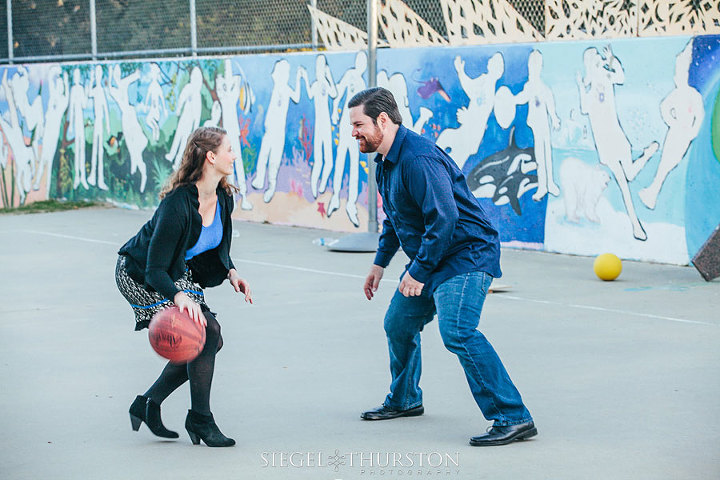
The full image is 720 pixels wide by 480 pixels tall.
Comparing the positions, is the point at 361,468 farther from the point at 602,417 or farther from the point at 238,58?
the point at 238,58

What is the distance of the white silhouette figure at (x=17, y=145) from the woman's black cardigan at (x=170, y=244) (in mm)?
16458

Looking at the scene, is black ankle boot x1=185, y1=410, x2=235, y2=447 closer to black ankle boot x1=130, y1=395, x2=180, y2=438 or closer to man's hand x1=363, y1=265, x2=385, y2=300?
black ankle boot x1=130, y1=395, x2=180, y2=438

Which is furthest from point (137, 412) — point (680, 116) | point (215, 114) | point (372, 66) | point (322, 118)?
point (215, 114)

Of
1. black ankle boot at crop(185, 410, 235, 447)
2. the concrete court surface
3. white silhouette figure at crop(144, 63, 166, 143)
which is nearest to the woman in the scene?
black ankle boot at crop(185, 410, 235, 447)

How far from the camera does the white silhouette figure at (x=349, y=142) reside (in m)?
15.1

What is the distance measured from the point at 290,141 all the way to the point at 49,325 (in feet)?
25.1

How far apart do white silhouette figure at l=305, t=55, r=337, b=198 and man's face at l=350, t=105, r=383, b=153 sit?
9.93 metres

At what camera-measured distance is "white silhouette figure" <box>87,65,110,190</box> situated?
1977 cm

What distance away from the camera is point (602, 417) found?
6.05 meters

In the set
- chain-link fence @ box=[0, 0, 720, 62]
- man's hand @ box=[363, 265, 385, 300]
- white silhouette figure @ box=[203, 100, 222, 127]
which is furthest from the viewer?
white silhouette figure @ box=[203, 100, 222, 127]

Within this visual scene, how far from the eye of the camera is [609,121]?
40.4 ft

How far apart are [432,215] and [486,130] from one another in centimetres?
833

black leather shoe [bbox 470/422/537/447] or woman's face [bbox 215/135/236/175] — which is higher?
woman's face [bbox 215/135/236/175]

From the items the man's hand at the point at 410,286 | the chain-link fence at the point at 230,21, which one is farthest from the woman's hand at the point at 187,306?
the chain-link fence at the point at 230,21
